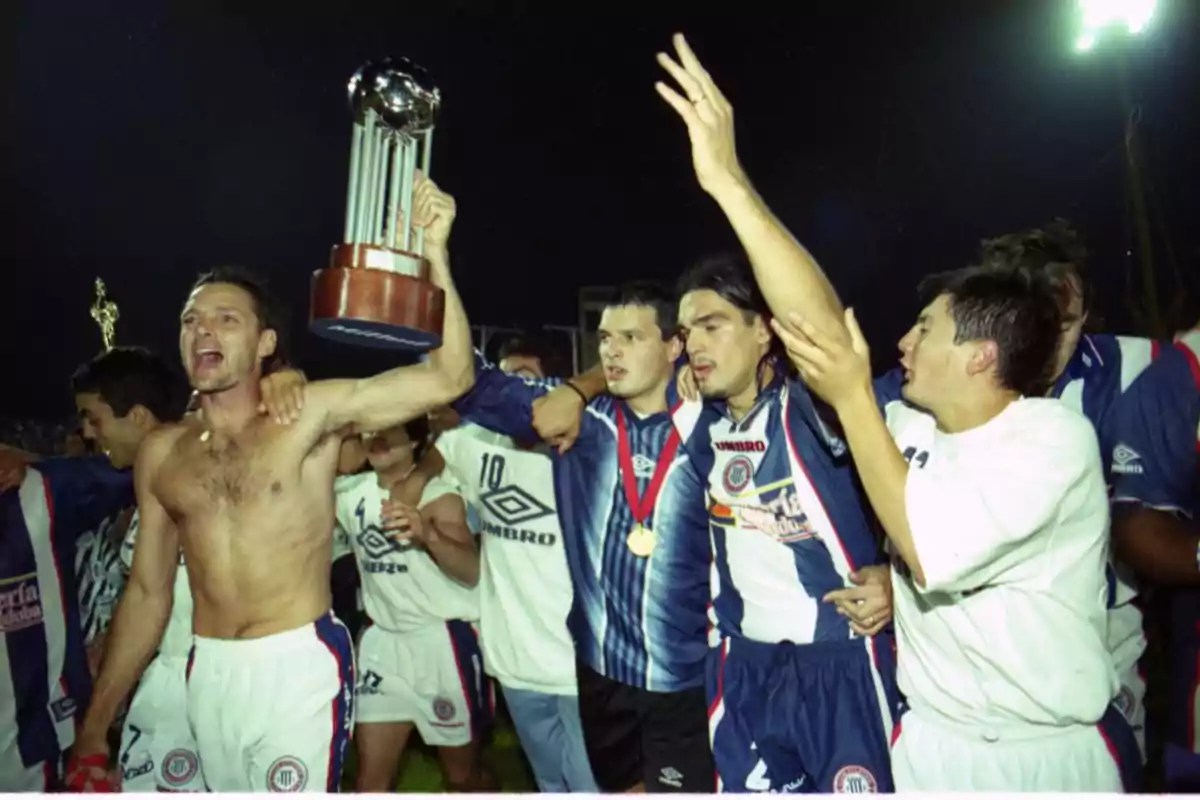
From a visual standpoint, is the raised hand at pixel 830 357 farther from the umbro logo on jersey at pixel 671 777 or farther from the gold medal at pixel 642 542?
the umbro logo on jersey at pixel 671 777

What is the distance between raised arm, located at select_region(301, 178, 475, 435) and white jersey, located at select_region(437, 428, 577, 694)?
3.12 feet

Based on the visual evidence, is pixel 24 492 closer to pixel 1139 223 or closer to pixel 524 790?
pixel 524 790

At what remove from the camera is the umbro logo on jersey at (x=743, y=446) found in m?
2.52

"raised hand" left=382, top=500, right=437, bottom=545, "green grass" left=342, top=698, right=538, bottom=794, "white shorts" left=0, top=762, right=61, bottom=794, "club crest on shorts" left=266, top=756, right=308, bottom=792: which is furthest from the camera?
"green grass" left=342, top=698, right=538, bottom=794

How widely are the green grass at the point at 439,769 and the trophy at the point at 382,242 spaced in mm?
2941

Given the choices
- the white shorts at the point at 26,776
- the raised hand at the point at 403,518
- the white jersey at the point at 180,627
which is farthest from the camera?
the white jersey at the point at 180,627

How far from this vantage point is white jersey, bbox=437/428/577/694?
11.5 feet

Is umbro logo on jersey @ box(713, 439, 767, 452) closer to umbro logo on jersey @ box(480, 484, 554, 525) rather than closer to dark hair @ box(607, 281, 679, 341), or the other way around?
dark hair @ box(607, 281, 679, 341)

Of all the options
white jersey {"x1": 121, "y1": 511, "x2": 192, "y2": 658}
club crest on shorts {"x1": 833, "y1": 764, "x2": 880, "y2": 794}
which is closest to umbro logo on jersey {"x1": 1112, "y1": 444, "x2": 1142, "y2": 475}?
club crest on shorts {"x1": 833, "y1": 764, "x2": 880, "y2": 794}

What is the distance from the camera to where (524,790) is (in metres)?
4.54

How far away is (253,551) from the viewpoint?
2.62 m

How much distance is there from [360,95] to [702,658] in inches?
77.6

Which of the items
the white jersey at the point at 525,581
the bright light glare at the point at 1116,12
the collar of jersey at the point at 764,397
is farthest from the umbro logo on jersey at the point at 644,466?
the bright light glare at the point at 1116,12

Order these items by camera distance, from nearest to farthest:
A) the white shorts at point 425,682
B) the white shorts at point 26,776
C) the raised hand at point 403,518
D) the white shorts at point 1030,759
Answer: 1. the white shorts at point 1030,759
2. the white shorts at point 26,776
3. the raised hand at point 403,518
4. the white shorts at point 425,682
